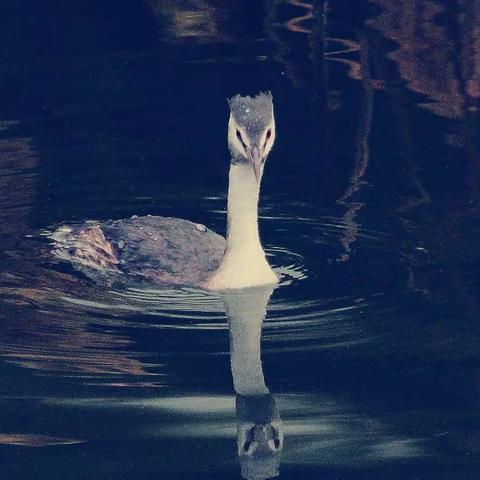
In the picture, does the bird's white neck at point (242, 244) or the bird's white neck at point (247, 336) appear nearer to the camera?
the bird's white neck at point (247, 336)

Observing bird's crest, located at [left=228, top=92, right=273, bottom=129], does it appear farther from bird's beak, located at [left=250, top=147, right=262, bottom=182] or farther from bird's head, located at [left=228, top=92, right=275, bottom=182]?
bird's beak, located at [left=250, top=147, right=262, bottom=182]

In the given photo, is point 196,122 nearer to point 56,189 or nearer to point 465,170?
point 56,189

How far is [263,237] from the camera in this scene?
11.2 m

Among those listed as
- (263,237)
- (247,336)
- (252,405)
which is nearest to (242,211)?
(263,237)

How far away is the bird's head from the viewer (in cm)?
962

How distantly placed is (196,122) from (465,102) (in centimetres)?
244

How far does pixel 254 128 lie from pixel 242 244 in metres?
0.86

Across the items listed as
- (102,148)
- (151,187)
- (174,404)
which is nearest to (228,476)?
(174,404)

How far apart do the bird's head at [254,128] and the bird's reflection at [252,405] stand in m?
0.97

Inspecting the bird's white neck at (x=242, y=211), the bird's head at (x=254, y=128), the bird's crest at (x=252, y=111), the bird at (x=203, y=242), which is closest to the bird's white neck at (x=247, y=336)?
the bird at (x=203, y=242)

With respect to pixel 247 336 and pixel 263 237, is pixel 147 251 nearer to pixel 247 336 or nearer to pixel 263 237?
pixel 263 237

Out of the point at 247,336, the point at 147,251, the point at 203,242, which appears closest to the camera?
the point at 247,336

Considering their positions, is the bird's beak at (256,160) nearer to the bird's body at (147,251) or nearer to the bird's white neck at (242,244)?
the bird's white neck at (242,244)

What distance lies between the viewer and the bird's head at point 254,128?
9625mm
